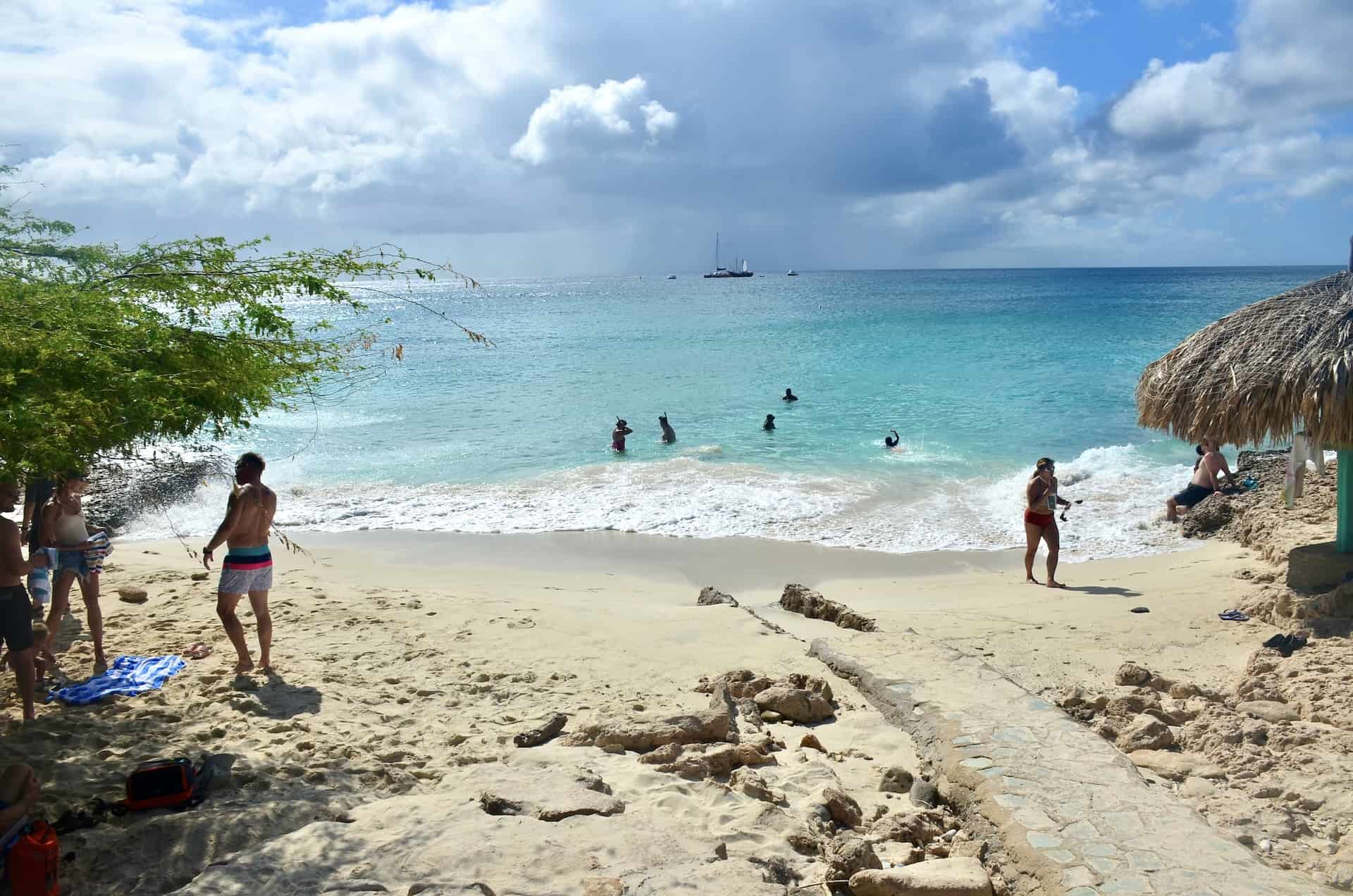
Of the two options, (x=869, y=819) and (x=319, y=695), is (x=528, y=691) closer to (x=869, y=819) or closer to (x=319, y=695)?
(x=319, y=695)

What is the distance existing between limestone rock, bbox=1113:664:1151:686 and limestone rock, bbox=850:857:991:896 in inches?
132

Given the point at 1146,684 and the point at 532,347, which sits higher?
the point at 532,347

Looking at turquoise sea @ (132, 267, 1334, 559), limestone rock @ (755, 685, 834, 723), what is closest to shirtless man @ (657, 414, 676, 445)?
turquoise sea @ (132, 267, 1334, 559)

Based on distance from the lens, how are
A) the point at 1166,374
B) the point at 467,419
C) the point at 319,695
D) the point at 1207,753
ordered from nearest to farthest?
the point at 1207,753 → the point at 319,695 → the point at 1166,374 → the point at 467,419

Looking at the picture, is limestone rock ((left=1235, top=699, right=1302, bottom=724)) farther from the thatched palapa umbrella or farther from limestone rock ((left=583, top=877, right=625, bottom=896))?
limestone rock ((left=583, top=877, right=625, bottom=896))

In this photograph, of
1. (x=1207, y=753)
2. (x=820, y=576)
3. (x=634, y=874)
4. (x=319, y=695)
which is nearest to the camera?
(x=634, y=874)

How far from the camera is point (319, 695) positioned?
6027mm

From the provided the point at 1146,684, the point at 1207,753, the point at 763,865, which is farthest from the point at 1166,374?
the point at 763,865

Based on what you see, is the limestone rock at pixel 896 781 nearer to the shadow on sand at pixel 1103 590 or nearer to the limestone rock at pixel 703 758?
the limestone rock at pixel 703 758

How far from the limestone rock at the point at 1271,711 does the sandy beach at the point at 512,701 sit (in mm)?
786

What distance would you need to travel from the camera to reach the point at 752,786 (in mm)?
4547

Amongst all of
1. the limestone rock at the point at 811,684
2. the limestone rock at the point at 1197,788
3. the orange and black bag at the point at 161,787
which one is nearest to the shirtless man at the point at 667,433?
the limestone rock at the point at 811,684

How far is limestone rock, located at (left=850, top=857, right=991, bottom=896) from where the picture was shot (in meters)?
3.67

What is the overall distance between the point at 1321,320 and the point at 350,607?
29.6ft
